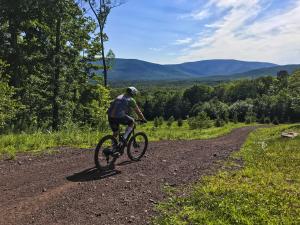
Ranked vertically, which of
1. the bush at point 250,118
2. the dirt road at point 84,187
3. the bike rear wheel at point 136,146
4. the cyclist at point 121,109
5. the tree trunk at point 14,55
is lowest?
the bush at point 250,118

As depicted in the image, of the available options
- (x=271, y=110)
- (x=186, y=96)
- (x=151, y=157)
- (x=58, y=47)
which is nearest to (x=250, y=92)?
(x=186, y=96)

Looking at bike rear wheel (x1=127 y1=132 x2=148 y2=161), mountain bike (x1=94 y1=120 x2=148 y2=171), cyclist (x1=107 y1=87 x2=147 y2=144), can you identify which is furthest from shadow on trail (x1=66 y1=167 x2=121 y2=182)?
bike rear wheel (x1=127 y1=132 x2=148 y2=161)

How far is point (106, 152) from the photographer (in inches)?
395

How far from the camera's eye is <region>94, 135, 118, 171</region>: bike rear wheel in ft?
32.2

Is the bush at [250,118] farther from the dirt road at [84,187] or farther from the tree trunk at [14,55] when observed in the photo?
the dirt road at [84,187]

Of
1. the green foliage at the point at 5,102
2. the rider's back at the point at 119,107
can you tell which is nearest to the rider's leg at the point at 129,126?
the rider's back at the point at 119,107

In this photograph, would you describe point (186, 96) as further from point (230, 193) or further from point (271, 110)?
point (230, 193)

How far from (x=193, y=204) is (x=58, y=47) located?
24.5 meters

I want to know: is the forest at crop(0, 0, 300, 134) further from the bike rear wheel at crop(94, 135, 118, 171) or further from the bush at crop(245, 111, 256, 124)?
the bush at crop(245, 111, 256, 124)

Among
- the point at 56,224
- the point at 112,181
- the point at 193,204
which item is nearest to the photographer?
the point at 56,224

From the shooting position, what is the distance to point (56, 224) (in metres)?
6.01

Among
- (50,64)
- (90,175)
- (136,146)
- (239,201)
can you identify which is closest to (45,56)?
(50,64)

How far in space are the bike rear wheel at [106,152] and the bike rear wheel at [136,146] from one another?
82 cm

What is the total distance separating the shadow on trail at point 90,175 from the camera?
8.82m
